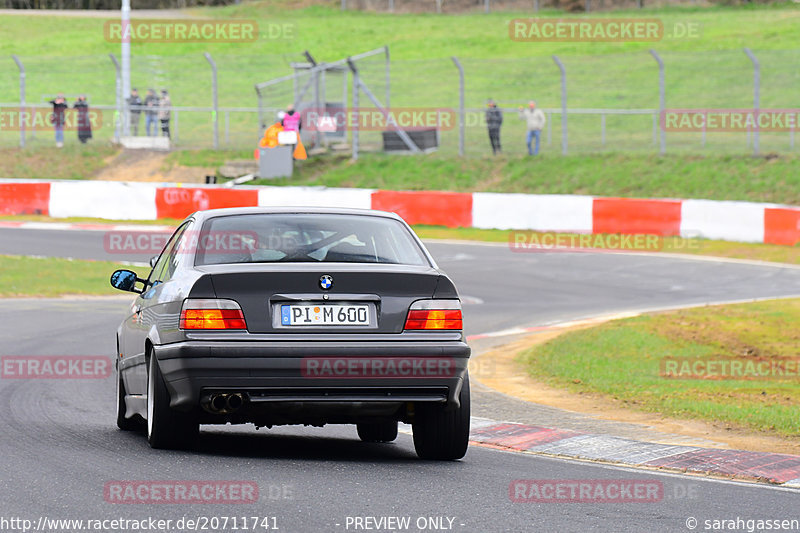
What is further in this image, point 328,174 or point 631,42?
point 631,42

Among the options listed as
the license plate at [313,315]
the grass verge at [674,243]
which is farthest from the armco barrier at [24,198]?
the license plate at [313,315]

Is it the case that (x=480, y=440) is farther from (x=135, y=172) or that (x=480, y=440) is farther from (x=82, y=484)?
(x=135, y=172)

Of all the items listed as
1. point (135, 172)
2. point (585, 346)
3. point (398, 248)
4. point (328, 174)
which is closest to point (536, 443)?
point (398, 248)

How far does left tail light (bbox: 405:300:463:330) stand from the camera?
7.22m

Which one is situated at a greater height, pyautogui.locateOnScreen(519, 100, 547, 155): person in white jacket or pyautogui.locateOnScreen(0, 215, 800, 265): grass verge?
pyautogui.locateOnScreen(519, 100, 547, 155): person in white jacket

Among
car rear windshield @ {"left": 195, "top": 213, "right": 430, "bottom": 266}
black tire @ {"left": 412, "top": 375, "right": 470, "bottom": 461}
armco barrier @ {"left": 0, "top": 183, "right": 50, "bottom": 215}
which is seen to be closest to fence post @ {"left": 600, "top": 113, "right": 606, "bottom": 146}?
armco barrier @ {"left": 0, "top": 183, "right": 50, "bottom": 215}

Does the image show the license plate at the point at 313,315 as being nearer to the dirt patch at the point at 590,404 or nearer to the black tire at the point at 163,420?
the black tire at the point at 163,420

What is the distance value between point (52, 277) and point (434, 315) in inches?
559

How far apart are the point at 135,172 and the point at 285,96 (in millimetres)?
8933

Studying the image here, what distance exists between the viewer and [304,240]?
769 cm

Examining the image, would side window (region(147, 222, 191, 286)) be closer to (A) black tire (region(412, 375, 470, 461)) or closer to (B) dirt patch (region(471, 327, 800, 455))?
(A) black tire (region(412, 375, 470, 461))

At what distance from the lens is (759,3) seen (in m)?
62.0

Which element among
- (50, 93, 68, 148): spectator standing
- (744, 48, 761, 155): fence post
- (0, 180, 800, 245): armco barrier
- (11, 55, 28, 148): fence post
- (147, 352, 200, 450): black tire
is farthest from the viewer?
(50, 93, 68, 148): spectator standing

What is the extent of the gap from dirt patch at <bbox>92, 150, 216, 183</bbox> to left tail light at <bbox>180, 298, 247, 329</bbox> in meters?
26.2
